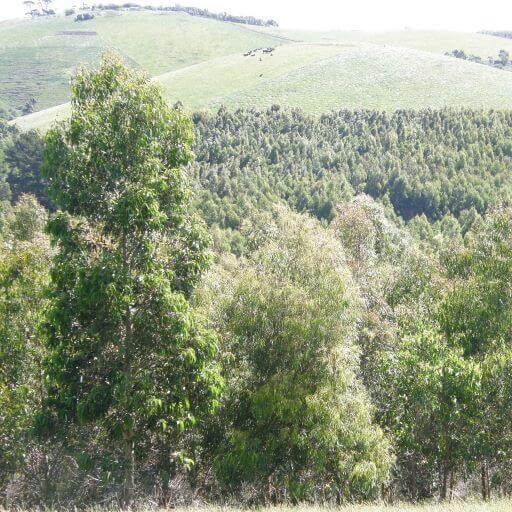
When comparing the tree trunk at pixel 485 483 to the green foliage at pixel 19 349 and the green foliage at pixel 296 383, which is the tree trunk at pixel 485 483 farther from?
the green foliage at pixel 19 349

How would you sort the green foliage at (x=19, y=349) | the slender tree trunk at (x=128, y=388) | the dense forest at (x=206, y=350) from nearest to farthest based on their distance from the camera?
the dense forest at (x=206, y=350)
the slender tree trunk at (x=128, y=388)
the green foliage at (x=19, y=349)

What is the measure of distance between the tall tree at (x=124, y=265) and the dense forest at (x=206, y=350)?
0.18ft

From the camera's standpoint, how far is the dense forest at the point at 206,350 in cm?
1377

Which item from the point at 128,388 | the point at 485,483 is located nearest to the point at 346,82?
the point at 485,483

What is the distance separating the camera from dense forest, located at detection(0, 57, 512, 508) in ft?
45.2

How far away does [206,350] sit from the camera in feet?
47.8

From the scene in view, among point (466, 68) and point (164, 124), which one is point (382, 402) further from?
point (466, 68)

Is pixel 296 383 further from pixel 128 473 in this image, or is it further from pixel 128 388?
pixel 128 388

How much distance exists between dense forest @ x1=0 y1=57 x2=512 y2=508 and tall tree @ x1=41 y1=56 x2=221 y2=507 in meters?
0.05

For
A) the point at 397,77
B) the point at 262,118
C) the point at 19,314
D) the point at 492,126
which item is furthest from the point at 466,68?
the point at 19,314

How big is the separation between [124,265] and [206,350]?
3.12m

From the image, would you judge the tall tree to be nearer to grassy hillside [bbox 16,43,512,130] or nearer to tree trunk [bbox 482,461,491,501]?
tree trunk [bbox 482,461,491,501]

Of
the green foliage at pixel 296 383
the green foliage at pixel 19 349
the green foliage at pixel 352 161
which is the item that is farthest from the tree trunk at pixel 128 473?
the green foliage at pixel 352 161

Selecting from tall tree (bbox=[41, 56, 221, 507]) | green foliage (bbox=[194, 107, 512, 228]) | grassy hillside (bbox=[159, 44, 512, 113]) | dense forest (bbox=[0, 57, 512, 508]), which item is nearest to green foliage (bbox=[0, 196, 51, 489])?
dense forest (bbox=[0, 57, 512, 508])
